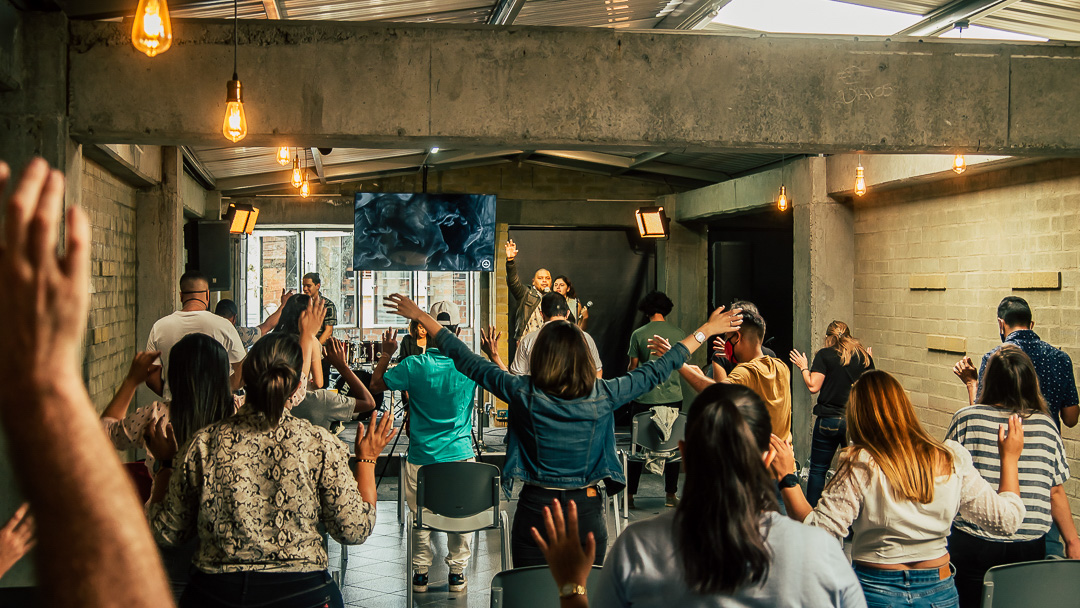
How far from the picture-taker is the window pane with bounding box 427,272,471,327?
1410 centimetres

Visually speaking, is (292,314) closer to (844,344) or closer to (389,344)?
(389,344)

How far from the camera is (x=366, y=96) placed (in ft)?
14.3

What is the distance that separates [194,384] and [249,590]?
2.24ft

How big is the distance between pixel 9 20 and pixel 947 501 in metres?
4.21

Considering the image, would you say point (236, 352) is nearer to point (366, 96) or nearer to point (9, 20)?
point (366, 96)

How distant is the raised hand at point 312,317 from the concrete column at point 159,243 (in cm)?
425

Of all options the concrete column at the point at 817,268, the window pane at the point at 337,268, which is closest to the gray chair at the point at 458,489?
the concrete column at the point at 817,268

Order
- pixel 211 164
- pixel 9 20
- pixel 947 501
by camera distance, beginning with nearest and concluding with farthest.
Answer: pixel 947 501 → pixel 9 20 → pixel 211 164

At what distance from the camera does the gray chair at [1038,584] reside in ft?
8.19

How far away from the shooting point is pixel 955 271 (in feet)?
21.8

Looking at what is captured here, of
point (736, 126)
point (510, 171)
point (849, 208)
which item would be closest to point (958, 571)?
point (736, 126)

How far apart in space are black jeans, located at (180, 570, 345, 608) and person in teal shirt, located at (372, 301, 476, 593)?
6.53 feet

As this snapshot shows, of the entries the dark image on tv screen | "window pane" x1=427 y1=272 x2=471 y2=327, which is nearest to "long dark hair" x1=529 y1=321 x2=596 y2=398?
the dark image on tv screen

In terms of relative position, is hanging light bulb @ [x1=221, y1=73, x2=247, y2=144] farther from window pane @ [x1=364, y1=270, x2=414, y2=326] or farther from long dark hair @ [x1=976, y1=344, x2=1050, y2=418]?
window pane @ [x1=364, y1=270, x2=414, y2=326]
